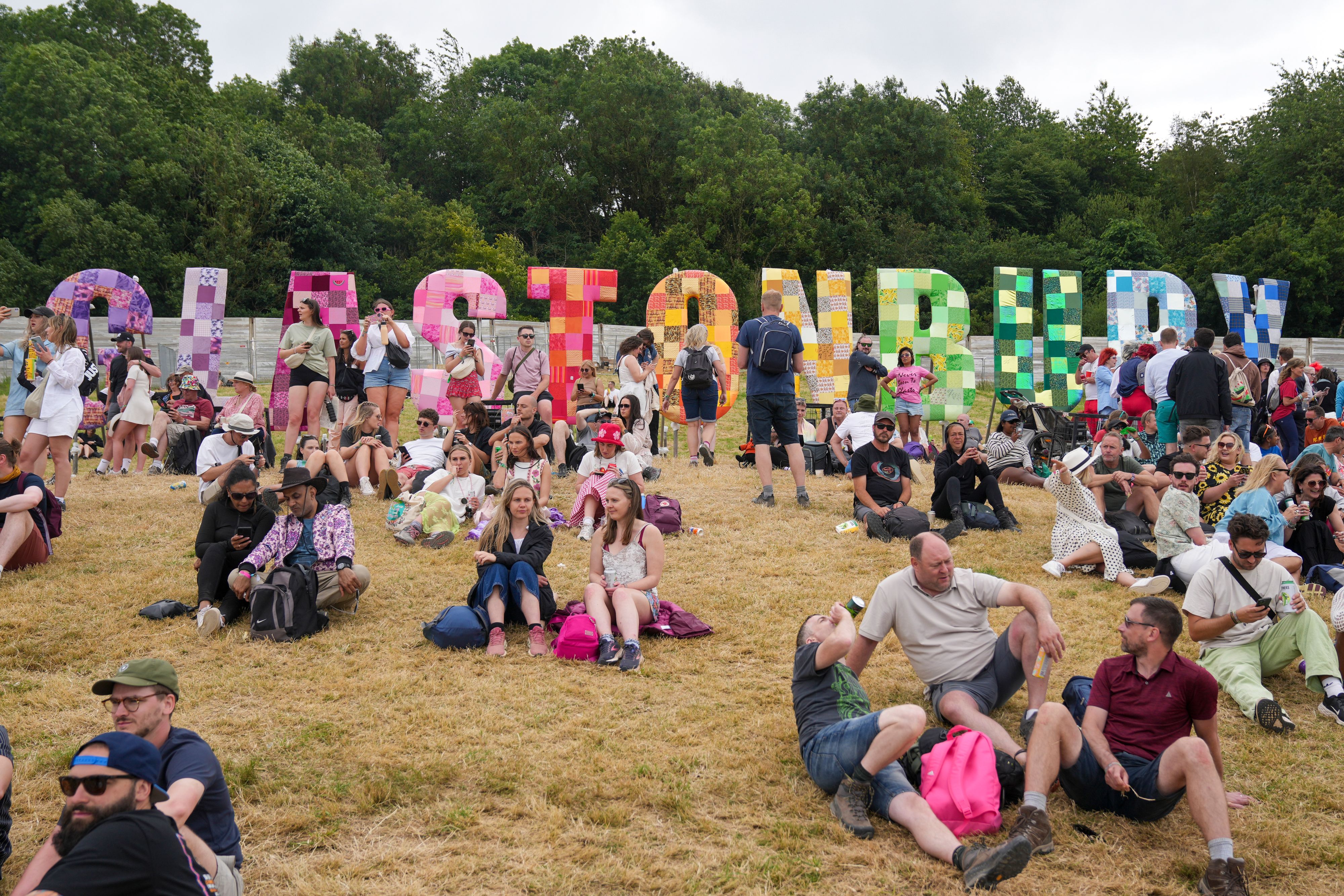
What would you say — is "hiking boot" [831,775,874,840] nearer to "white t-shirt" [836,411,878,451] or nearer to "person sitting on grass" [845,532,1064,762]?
"person sitting on grass" [845,532,1064,762]

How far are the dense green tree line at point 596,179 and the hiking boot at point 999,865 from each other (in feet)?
99.4

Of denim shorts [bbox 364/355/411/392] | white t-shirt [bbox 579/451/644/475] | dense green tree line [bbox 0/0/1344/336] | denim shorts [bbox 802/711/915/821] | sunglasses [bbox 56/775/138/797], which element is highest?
dense green tree line [bbox 0/0/1344/336]

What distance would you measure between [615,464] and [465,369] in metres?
3.71

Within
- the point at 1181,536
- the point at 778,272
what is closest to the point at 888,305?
the point at 778,272

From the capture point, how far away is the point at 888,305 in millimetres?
14633

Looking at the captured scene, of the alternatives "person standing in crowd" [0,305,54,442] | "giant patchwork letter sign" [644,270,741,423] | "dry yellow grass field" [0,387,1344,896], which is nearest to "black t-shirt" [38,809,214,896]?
"dry yellow grass field" [0,387,1344,896]

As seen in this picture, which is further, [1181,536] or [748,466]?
[748,466]

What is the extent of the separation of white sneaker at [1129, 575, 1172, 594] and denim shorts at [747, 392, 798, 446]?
341cm

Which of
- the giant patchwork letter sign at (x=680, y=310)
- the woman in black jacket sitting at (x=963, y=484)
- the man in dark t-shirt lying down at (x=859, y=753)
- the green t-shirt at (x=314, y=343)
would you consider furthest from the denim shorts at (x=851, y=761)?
the giant patchwork letter sign at (x=680, y=310)

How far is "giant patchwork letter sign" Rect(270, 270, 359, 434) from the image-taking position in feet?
43.5

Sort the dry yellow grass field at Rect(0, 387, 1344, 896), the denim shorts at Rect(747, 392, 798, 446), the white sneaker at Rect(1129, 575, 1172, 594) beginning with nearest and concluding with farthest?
1. the dry yellow grass field at Rect(0, 387, 1344, 896)
2. the white sneaker at Rect(1129, 575, 1172, 594)
3. the denim shorts at Rect(747, 392, 798, 446)

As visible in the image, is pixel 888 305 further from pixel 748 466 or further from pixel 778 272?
pixel 748 466

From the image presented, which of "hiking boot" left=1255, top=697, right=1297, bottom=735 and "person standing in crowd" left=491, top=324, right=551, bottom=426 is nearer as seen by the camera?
"hiking boot" left=1255, top=697, right=1297, bottom=735

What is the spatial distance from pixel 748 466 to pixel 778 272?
10.9 feet
